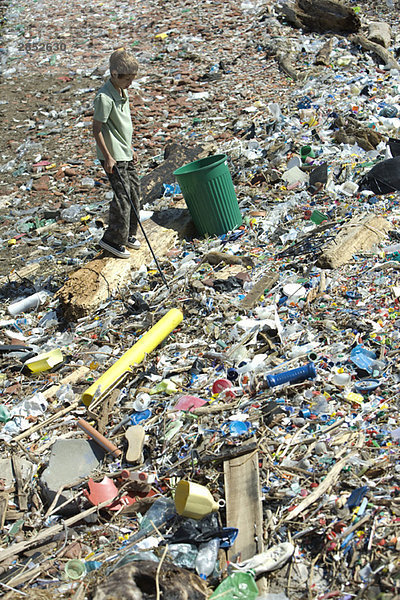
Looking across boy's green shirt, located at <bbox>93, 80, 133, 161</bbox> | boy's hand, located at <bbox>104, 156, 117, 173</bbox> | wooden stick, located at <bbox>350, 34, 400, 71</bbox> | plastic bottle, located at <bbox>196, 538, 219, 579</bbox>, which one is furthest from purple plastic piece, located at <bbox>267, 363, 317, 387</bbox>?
wooden stick, located at <bbox>350, 34, 400, 71</bbox>

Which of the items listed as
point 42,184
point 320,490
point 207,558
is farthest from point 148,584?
point 42,184

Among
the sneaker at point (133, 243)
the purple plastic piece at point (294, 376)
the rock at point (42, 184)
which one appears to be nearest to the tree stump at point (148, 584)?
the purple plastic piece at point (294, 376)

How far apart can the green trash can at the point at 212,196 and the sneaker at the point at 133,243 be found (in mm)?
601

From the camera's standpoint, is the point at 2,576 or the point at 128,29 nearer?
the point at 2,576

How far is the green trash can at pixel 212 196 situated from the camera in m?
5.21

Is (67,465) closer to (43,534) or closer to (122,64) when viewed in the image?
(43,534)

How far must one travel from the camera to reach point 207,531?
8.77 ft

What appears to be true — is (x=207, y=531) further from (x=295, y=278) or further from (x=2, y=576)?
(x=295, y=278)

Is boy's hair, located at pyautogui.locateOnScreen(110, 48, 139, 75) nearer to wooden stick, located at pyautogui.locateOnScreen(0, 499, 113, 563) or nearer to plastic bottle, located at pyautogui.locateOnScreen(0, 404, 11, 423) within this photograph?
plastic bottle, located at pyautogui.locateOnScreen(0, 404, 11, 423)

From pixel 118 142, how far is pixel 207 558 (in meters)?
3.34

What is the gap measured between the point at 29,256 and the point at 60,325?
159 centimetres

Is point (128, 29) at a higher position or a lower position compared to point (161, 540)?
higher

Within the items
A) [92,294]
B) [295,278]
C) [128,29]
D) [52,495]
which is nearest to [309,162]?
[295,278]

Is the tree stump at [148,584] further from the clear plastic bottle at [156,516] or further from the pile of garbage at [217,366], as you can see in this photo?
the clear plastic bottle at [156,516]
